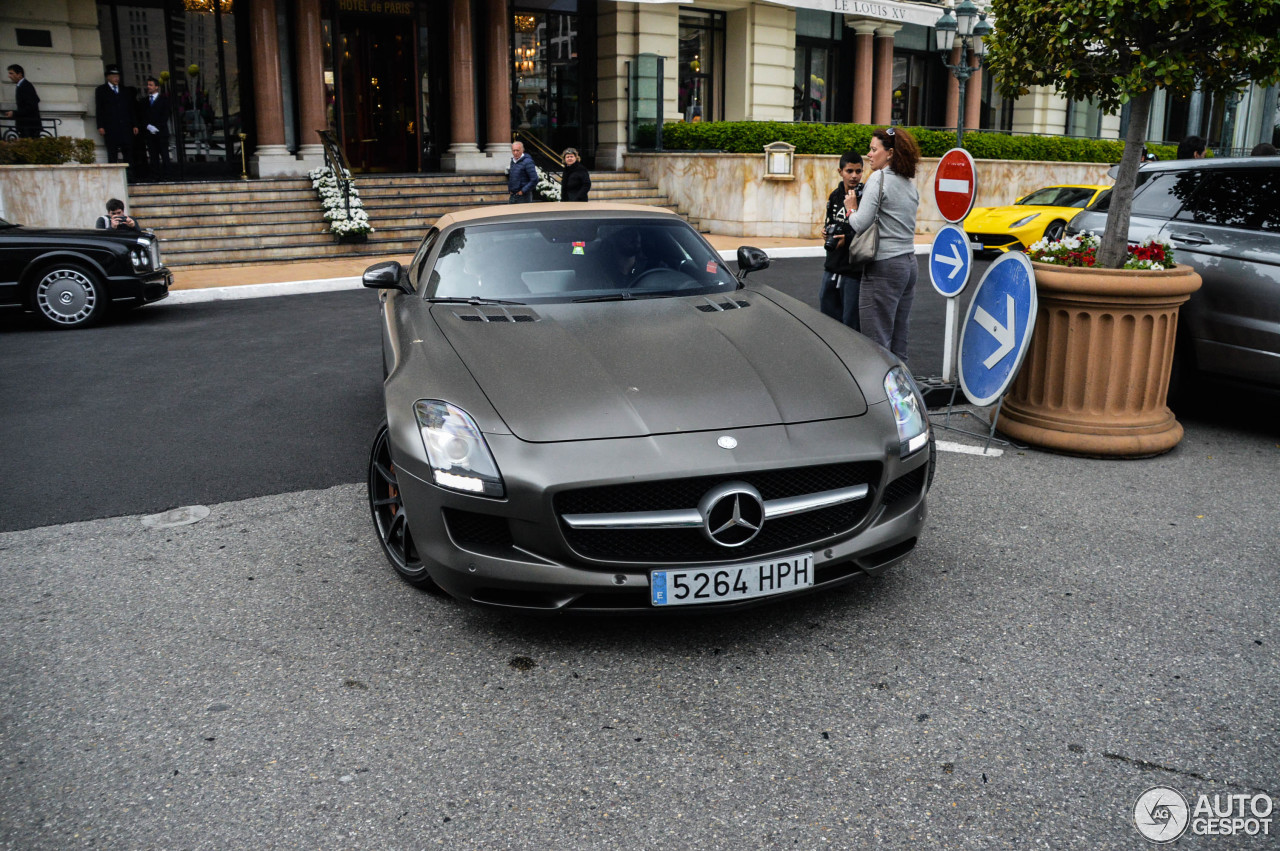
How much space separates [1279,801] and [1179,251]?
4.82 m

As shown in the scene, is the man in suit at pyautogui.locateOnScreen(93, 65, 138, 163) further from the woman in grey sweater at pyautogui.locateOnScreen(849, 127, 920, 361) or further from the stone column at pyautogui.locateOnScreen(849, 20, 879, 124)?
the stone column at pyautogui.locateOnScreen(849, 20, 879, 124)

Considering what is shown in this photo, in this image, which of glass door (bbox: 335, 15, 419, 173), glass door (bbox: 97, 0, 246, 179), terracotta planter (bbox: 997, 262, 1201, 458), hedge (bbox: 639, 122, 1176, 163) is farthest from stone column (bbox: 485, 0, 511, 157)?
terracotta planter (bbox: 997, 262, 1201, 458)

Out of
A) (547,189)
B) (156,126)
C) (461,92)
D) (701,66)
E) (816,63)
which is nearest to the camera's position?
(156,126)

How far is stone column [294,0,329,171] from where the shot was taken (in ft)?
61.7

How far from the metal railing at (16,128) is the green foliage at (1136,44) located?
14745mm

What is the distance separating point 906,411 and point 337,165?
14986 millimetres

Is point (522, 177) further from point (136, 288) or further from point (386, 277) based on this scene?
point (386, 277)

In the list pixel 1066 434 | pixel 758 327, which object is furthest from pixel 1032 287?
pixel 758 327

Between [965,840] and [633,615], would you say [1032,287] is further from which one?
[965,840]

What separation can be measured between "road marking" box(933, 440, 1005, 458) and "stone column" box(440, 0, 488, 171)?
16127mm

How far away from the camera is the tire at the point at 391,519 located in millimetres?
4000

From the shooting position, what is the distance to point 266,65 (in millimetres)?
18172

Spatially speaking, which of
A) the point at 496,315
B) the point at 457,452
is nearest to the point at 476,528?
the point at 457,452

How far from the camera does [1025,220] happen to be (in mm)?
16031
